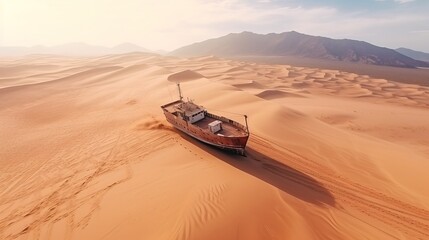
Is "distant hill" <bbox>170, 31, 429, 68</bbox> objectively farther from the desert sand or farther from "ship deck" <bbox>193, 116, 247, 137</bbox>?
"ship deck" <bbox>193, 116, 247, 137</bbox>

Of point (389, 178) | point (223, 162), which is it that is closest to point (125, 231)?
point (223, 162)

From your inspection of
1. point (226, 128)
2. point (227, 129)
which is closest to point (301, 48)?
point (226, 128)

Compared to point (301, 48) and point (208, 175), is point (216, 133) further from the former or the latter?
point (301, 48)

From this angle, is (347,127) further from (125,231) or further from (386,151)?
(125,231)

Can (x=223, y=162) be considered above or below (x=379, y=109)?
above

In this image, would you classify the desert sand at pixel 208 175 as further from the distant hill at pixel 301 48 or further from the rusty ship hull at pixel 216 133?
the distant hill at pixel 301 48

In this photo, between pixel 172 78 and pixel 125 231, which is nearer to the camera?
pixel 125 231
